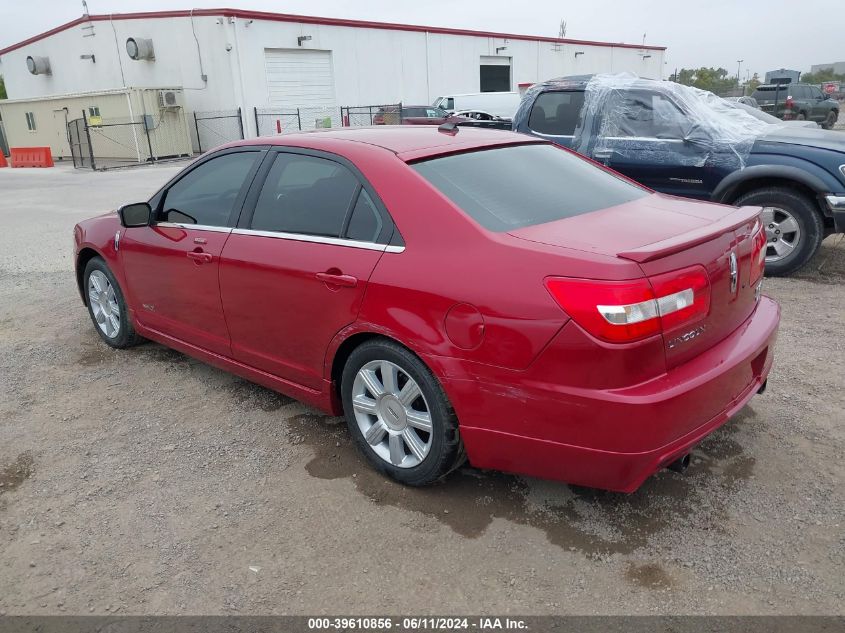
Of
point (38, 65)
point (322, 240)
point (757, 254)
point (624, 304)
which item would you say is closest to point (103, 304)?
point (322, 240)

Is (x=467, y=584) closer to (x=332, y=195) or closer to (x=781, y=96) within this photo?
(x=332, y=195)

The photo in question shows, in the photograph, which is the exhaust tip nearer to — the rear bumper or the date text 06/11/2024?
the rear bumper

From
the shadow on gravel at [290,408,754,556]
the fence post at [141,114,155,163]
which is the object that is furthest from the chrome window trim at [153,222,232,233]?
the fence post at [141,114,155,163]

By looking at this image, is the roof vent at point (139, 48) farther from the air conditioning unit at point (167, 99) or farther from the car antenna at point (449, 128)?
the car antenna at point (449, 128)

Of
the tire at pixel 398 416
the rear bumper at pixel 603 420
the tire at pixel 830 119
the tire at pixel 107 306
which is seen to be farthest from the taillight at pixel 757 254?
the tire at pixel 830 119

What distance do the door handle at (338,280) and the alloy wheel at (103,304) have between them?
2454 millimetres

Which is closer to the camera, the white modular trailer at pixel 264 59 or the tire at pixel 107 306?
the tire at pixel 107 306

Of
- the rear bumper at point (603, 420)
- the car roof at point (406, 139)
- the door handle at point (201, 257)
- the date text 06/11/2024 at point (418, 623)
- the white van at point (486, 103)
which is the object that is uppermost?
the white van at point (486, 103)

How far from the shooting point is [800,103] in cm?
2561

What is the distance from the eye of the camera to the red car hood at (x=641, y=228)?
8.06ft

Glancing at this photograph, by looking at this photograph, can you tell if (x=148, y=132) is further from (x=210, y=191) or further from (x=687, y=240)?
(x=687, y=240)

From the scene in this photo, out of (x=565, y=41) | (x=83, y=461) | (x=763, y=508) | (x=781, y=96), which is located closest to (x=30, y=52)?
(x=565, y=41)

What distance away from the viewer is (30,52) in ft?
110

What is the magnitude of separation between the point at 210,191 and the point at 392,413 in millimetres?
1897
